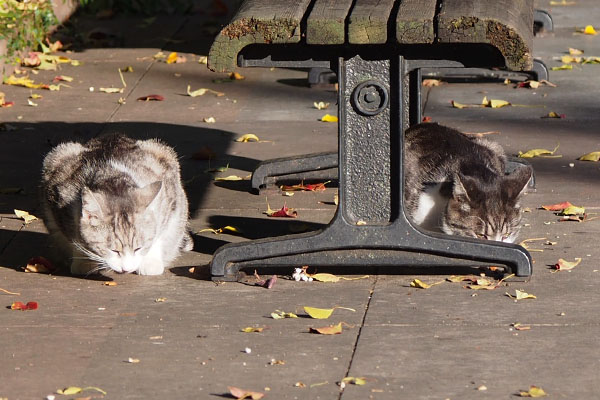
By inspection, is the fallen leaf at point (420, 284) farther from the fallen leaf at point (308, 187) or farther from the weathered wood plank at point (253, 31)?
the fallen leaf at point (308, 187)

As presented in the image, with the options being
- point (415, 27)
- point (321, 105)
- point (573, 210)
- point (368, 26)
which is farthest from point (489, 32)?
point (321, 105)

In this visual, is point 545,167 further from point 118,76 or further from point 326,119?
point 118,76

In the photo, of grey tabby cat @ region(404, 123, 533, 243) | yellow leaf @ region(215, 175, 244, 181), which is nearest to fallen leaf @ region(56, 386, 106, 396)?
grey tabby cat @ region(404, 123, 533, 243)

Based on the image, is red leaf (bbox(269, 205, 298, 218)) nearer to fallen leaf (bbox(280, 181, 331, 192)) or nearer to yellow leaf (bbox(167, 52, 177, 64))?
fallen leaf (bbox(280, 181, 331, 192))

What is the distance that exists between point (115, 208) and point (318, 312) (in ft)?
4.24

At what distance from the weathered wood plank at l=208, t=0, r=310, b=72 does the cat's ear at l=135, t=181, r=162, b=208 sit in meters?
0.82

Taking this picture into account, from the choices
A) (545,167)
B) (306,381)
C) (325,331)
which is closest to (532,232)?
(545,167)

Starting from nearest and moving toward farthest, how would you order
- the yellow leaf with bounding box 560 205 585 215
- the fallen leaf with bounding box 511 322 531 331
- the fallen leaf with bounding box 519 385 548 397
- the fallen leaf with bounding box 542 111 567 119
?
the fallen leaf with bounding box 519 385 548 397 < the fallen leaf with bounding box 511 322 531 331 < the yellow leaf with bounding box 560 205 585 215 < the fallen leaf with bounding box 542 111 567 119

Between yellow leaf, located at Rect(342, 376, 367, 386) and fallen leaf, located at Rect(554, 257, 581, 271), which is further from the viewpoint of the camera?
fallen leaf, located at Rect(554, 257, 581, 271)

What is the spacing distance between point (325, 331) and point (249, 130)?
3630 mm

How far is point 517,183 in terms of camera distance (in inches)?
231

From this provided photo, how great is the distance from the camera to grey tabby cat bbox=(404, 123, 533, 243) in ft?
19.0

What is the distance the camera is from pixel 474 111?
338 inches

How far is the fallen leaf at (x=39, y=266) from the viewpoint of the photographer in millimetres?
5828
